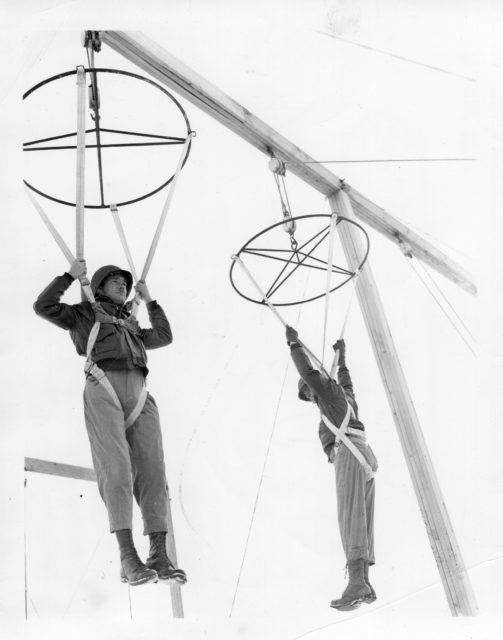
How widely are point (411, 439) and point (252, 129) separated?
2.50 metres

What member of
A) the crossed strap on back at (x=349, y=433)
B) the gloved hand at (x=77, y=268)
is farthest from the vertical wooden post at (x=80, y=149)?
the crossed strap on back at (x=349, y=433)

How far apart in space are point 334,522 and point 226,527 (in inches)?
48.0

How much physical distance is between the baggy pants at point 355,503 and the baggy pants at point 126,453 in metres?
1.19

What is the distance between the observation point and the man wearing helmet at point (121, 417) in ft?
15.2

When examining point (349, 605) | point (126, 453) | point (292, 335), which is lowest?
point (349, 605)

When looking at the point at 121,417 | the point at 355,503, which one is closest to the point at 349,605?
the point at 355,503

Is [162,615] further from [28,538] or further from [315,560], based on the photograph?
[315,560]

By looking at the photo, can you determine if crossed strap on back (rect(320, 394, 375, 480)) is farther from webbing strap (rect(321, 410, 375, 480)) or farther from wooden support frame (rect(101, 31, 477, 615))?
wooden support frame (rect(101, 31, 477, 615))

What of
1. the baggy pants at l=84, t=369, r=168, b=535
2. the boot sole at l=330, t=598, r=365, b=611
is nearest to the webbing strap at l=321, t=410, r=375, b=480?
the boot sole at l=330, t=598, r=365, b=611

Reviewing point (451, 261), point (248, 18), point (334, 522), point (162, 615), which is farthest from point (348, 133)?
point (162, 615)

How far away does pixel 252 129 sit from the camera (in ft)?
20.6

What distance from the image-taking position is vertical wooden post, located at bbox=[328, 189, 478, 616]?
5.60 metres

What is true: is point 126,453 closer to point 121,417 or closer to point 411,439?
point 121,417

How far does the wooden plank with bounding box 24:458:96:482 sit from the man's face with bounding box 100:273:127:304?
48.6 inches
